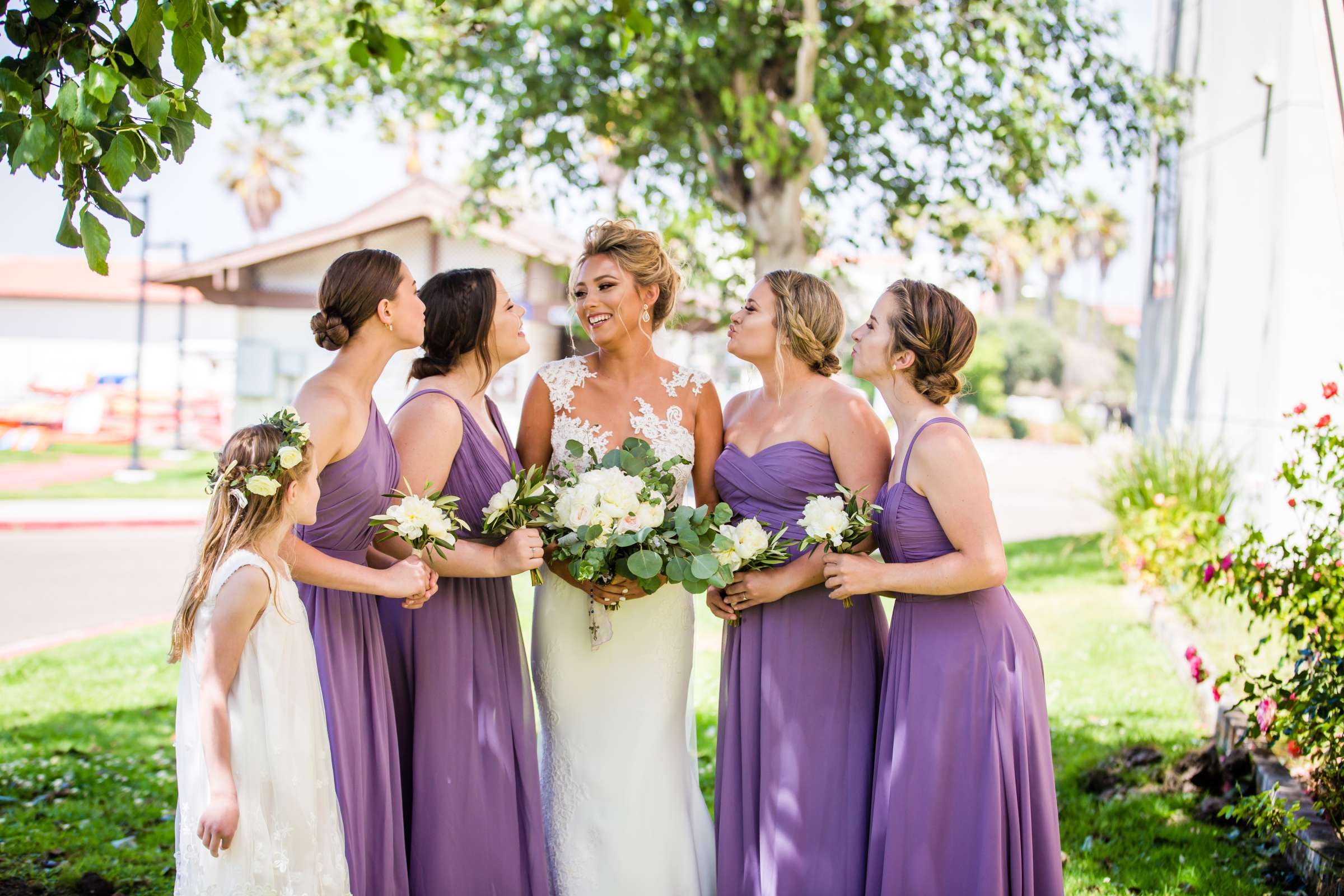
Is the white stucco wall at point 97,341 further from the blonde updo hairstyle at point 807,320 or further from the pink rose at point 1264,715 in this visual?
the pink rose at point 1264,715

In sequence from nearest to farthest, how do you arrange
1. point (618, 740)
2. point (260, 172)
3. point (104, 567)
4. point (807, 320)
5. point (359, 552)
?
point (359, 552) < point (807, 320) < point (618, 740) < point (104, 567) < point (260, 172)

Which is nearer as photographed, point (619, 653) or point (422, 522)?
point (422, 522)

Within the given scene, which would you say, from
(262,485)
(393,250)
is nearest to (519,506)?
(262,485)

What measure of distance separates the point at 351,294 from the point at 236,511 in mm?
855

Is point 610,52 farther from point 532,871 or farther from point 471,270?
point 532,871

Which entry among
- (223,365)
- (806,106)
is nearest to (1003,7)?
(806,106)

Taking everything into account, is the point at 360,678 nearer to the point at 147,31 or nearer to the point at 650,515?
the point at 650,515

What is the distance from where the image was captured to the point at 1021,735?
11.3ft

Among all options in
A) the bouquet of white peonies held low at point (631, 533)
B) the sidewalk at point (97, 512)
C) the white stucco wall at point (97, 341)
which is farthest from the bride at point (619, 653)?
the white stucco wall at point (97, 341)

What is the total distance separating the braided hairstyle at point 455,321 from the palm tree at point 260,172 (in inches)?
2034

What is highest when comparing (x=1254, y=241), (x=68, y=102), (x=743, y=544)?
(x=1254, y=241)

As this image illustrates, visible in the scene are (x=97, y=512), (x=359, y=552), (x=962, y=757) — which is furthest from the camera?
(x=97, y=512)

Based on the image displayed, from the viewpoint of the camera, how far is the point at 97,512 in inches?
692

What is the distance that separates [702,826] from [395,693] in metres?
1.29
